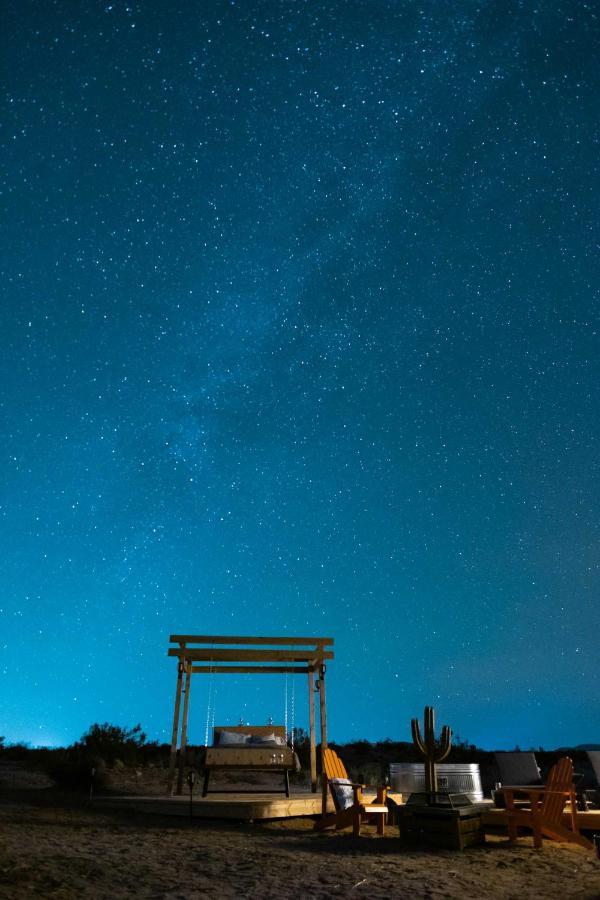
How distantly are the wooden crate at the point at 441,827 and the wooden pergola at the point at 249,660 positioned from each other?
13.3 ft

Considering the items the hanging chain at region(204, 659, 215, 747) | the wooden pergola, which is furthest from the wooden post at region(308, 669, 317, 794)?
the hanging chain at region(204, 659, 215, 747)

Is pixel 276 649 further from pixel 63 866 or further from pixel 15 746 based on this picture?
pixel 15 746

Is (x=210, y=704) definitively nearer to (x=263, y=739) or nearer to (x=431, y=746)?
(x=263, y=739)

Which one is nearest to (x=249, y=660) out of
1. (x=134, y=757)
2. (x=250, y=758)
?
(x=250, y=758)

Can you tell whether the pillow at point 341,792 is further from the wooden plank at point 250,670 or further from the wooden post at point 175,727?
the wooden plank at point 250,670

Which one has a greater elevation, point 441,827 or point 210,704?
point 210,704

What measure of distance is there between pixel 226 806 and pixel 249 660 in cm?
273

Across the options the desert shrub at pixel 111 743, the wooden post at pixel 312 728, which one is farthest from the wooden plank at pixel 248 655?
the desert shrub at pixel 111 743

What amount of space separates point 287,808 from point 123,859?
14.4ft

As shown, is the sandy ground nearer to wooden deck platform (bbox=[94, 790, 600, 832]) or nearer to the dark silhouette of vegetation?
wooden deck platform (bbox=[94, 790, 600, 832])

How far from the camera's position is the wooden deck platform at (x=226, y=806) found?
9734 millimetres

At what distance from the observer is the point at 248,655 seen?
477 inches

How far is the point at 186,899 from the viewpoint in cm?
475

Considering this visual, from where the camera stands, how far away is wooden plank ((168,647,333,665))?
39.1ft
